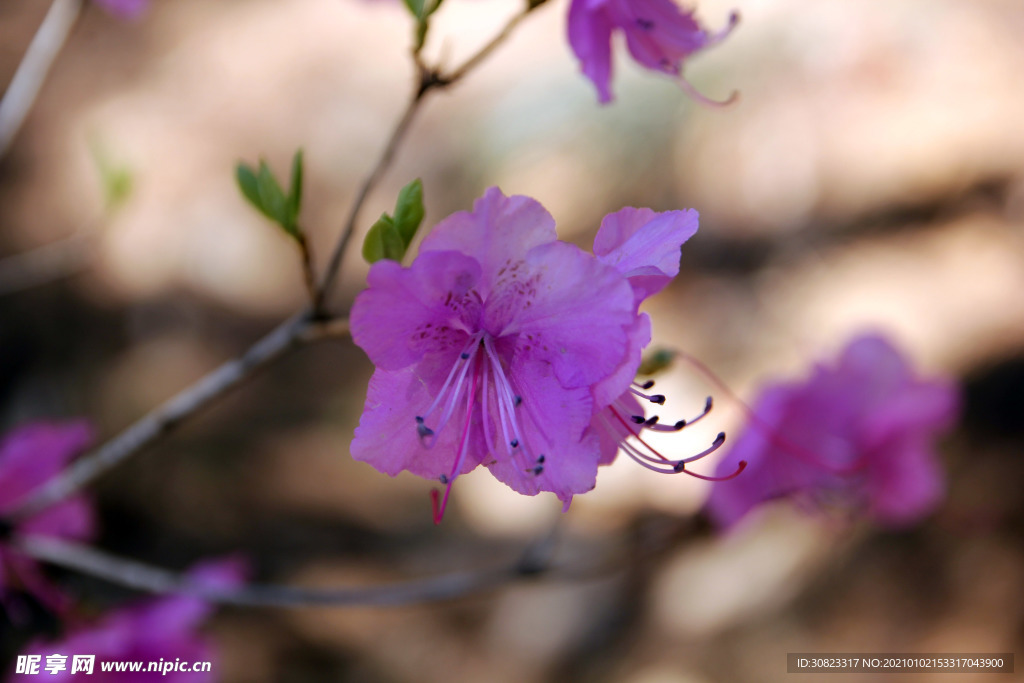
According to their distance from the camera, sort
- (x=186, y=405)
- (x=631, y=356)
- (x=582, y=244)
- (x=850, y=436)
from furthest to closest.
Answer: (x=582, y=244) → (x=850, y=436) → (x=186, y=405) → (x=631, y=356)

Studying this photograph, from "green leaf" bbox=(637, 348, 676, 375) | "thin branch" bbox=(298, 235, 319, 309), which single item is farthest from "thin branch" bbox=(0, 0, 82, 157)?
"green leaf" bbox=(637, 348, 676, 375)

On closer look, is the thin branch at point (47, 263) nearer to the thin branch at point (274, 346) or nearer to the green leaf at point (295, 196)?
the thin branch at point (274, 346)

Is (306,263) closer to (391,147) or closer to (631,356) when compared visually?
(391,147)

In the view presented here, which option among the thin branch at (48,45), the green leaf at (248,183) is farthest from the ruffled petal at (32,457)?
the green leaf at (248,183)

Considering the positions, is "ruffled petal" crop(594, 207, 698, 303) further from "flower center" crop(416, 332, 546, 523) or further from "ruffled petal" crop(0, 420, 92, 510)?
"ruffled petal" crop(0, 420, 92, 510)

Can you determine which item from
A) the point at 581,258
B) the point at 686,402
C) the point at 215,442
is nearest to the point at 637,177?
the point at 686,402

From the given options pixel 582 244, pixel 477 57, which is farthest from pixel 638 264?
pixel 582 244

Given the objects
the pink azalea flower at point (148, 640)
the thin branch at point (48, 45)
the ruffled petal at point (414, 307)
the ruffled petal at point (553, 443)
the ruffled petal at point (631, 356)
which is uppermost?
the thin branch at point (48, 45)
